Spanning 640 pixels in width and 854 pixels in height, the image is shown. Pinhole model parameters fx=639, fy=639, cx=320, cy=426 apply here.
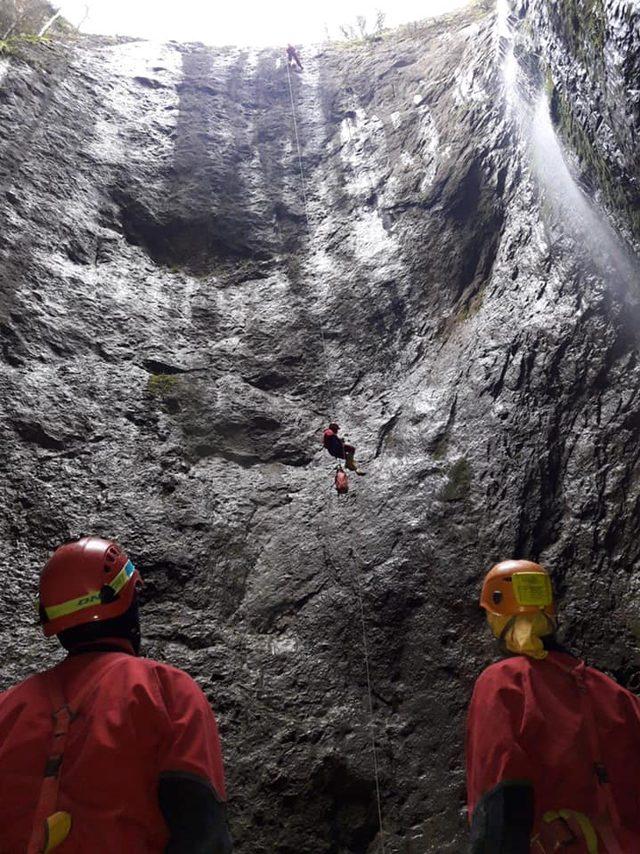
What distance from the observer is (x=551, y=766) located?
257 cm

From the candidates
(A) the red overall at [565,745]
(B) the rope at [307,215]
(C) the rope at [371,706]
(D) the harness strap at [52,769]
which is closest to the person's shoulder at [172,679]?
(D) the harness strap at [52,769]

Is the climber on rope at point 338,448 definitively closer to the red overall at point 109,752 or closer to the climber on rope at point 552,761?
the climber on rope at point 552,761

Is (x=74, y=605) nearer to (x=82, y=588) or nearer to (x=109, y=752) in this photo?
(x=82, y=588)

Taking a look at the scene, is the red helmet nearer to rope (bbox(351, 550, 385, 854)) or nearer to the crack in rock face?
the crack in rock face

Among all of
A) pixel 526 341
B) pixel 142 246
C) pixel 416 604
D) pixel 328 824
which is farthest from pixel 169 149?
pixel 328 824

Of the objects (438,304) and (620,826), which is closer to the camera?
(620,826)

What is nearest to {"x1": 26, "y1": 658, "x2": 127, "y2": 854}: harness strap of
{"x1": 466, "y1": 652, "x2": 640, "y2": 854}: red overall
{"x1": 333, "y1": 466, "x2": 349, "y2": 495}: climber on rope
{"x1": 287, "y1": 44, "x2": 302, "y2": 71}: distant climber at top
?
{"x1": 466, "y1": 652, "x2": 640, "y2": 854}: red overall

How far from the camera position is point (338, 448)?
7238mm

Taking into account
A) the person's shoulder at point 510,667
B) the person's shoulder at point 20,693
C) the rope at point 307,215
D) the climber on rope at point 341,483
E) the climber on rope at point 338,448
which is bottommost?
the person's shoulder at point 510,667

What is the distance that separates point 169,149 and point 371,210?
4583 millimetres

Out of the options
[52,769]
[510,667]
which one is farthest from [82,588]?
[510,667]

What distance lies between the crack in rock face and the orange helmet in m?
2.21

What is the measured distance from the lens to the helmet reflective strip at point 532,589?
3076 mm

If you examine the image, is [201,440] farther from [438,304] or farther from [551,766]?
[551,766]
